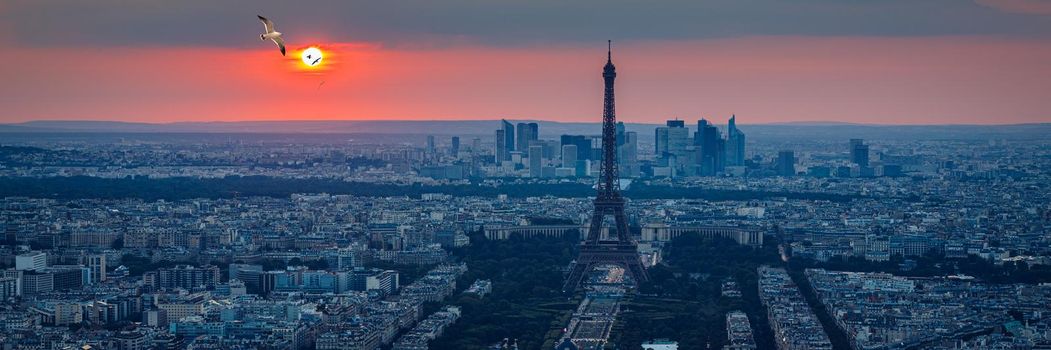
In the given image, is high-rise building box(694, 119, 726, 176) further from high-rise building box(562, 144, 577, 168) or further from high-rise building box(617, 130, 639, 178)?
high-rise building box(562, 144, 577, 168)

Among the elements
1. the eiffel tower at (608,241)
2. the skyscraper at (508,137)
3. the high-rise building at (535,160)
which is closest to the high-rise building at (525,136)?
the skyscraper at (508,137)

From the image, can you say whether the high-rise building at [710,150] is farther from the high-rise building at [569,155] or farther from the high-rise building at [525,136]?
the high-rise building at [525,136]

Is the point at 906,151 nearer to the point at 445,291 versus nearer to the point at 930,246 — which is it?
the point at 930,246

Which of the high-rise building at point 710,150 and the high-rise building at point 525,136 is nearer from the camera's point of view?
the high-rise building at point 710,150

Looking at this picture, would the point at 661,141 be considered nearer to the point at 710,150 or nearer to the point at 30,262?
the point at 710,150

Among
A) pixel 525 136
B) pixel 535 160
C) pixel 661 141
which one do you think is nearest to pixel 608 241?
pixel 535 160
